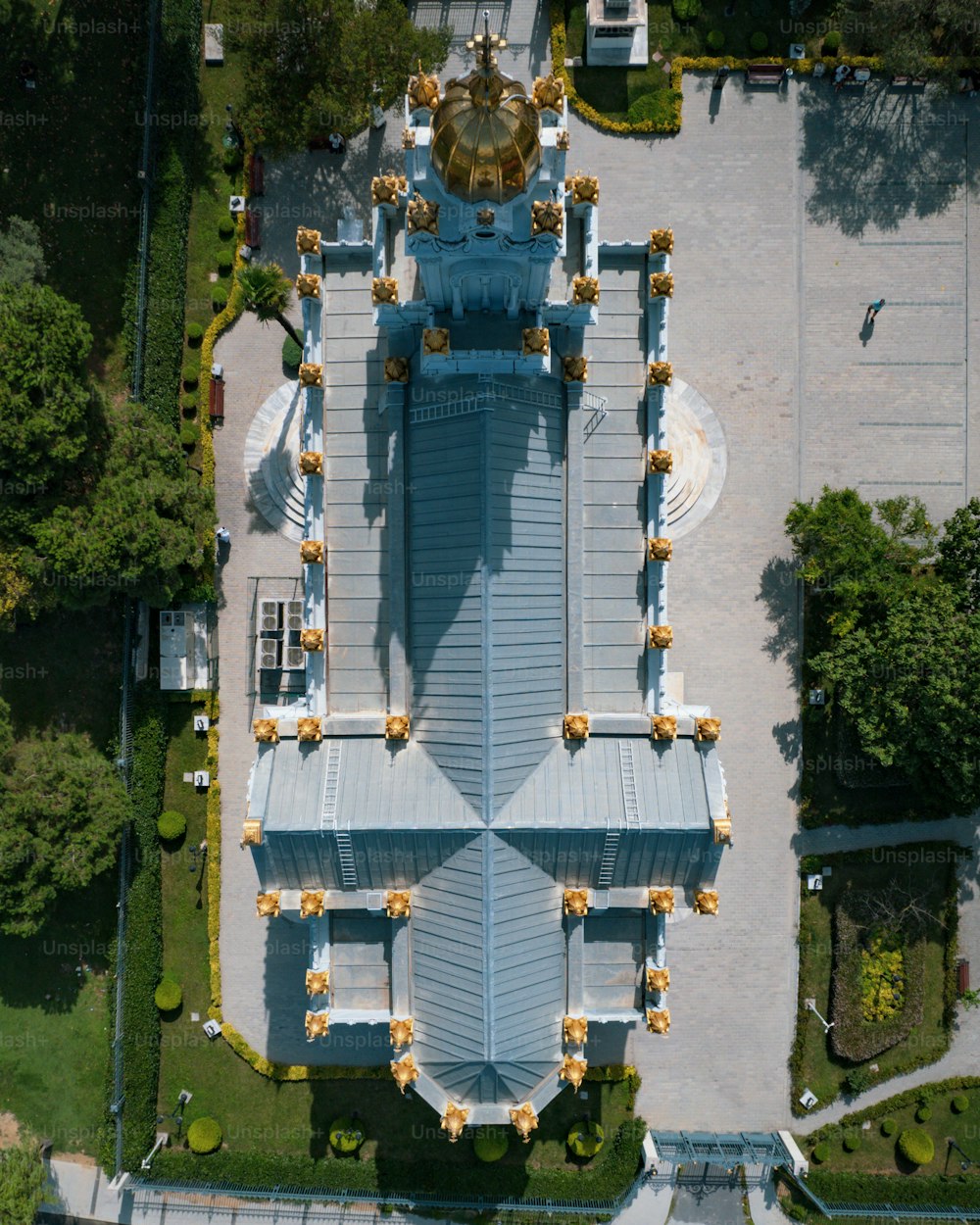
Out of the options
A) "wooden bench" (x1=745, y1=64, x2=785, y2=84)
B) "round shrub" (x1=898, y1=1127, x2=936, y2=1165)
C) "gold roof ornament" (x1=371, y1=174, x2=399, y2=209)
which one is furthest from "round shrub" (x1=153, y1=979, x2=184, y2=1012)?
"wooden bench" (x1=745, y1=64, x2=785, y2=84)

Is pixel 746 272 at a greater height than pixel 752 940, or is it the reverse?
pixel 746 272

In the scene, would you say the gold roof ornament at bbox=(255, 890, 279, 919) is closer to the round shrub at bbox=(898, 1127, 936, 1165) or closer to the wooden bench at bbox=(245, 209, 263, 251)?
the wooden bench at bbox=(245, 209, 263, 251)

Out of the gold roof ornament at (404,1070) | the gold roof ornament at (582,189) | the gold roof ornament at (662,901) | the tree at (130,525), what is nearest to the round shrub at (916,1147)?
the gold roof ornament at (662,901)

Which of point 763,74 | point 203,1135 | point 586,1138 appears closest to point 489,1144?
point 586,1138

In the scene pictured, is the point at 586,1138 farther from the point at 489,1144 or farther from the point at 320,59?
the point at 320,59

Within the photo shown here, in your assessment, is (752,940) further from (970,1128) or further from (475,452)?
(475,452)

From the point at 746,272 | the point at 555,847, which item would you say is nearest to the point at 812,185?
the point at 746,272
